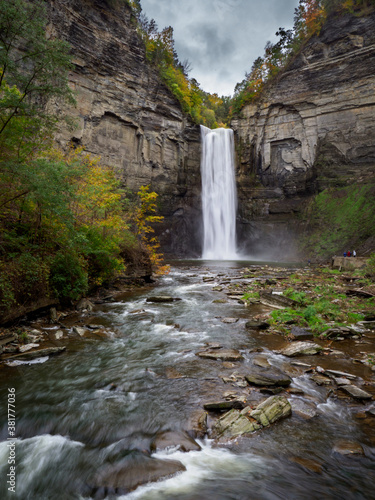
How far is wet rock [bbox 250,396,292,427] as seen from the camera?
3.07 meters

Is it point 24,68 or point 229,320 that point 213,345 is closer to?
point 229,320

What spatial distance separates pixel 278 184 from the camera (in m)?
36.8

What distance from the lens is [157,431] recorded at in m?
3.02

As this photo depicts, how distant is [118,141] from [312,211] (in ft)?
84.5

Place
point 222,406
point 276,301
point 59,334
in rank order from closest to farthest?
point 222,406, point 59,334, point 276,301

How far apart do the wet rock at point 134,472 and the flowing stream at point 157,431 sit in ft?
0.16

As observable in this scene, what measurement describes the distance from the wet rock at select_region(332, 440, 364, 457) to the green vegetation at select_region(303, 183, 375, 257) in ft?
90.6

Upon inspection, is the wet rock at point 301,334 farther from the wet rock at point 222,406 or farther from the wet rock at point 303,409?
the wet rock at point 222,406

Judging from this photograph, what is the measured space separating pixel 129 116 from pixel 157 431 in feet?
115

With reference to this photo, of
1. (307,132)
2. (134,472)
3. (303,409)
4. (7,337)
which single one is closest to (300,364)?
(303,409)

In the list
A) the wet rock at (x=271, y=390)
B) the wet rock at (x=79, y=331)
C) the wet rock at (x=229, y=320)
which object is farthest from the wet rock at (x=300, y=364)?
the wet rock at (x=79, y=331)

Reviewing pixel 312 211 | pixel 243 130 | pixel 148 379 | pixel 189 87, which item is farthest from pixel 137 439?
pixel 189 87

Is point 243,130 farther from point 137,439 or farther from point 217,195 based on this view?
point 137,439

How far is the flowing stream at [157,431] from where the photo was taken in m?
2.36
